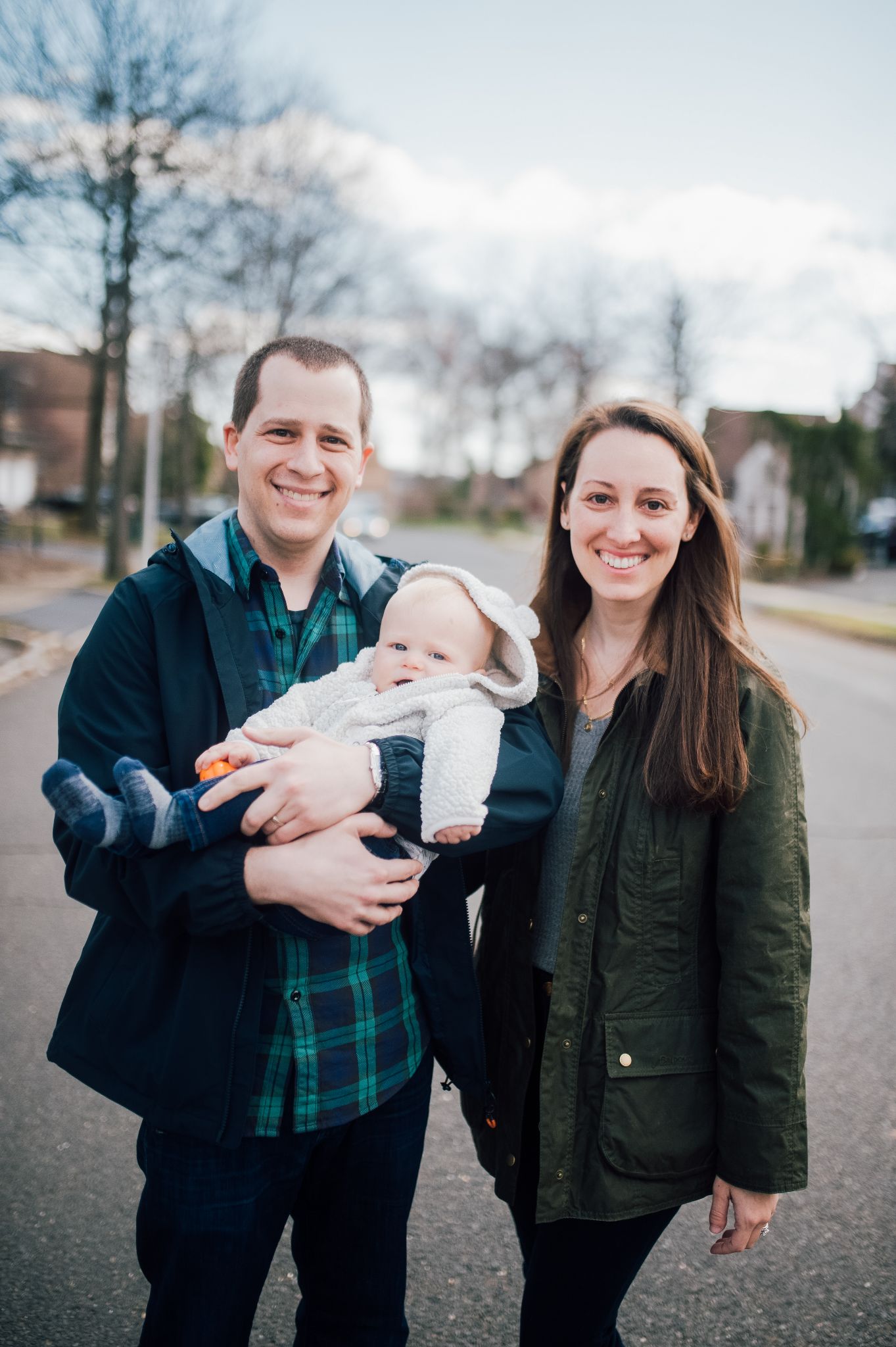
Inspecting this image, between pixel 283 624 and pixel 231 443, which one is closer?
pixel 283 624

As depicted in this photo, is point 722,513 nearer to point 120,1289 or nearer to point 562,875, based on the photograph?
point 562,875

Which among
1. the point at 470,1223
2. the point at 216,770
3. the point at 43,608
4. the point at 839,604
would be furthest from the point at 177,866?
the point at 839,604

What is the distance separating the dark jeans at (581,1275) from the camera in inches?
83.1

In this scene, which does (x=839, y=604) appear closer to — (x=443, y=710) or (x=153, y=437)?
(x=153, y=437)

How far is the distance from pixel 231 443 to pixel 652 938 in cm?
148

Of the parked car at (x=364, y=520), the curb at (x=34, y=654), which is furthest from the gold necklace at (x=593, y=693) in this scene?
the parked car at (x=364, y=520)

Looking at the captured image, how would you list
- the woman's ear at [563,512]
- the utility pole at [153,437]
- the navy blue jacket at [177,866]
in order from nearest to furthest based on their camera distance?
the navy blue jacket at [177,866] → the woman's ear at [563,512] → the utility pole at [153,437]

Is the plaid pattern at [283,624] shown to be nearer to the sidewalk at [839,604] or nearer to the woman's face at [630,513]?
the woman's face at [630,513]

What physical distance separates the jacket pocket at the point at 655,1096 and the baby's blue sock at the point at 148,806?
1005 mm

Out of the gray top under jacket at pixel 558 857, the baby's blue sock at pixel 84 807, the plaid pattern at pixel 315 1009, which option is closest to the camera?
the baby's blue sock at pixel 84 807

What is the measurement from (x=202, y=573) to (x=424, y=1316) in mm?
2180

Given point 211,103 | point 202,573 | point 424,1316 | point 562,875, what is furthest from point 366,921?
point 211,103

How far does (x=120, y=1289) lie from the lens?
2752 mm

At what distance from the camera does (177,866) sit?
5.90 feet
